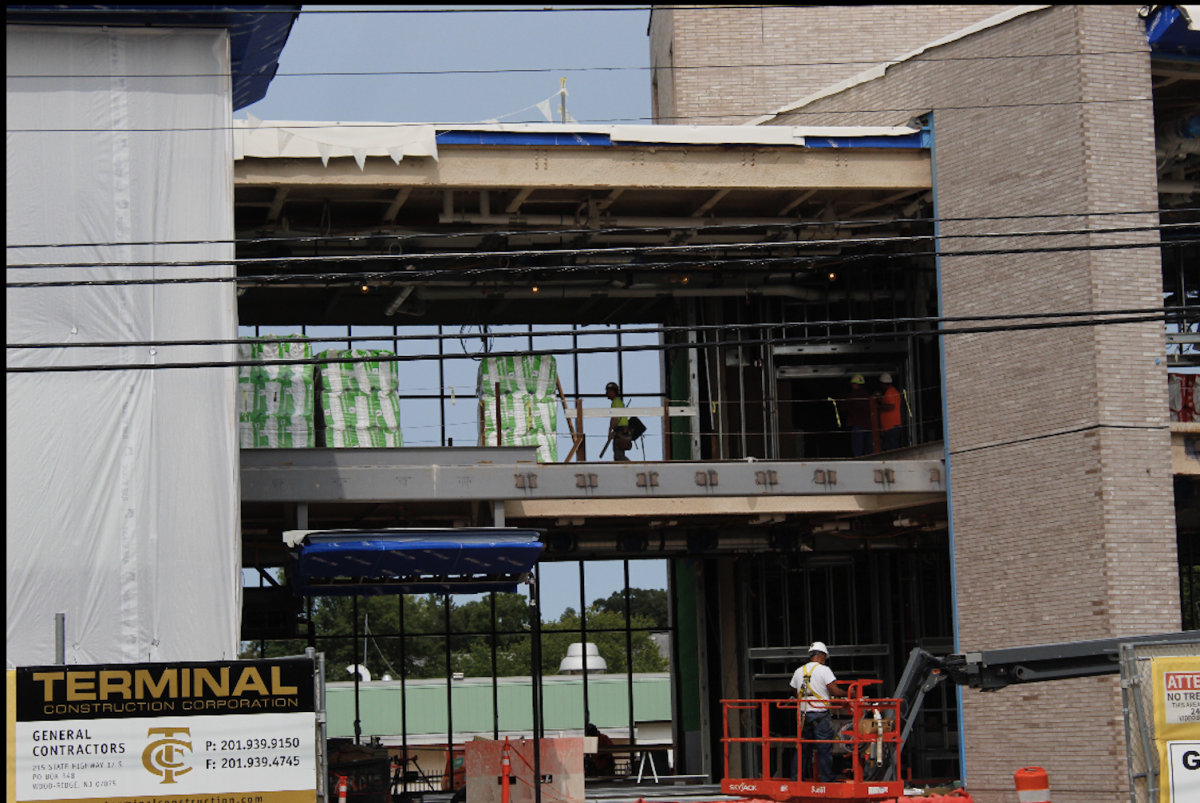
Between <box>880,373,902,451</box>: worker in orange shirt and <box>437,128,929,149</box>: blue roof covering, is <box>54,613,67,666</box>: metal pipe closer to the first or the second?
A: <box>437,128,929,149</box>: blue roof covering

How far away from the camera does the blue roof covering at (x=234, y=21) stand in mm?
19703

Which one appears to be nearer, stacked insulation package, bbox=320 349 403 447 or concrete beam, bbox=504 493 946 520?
concrete beam, bbox=504 493 946 520

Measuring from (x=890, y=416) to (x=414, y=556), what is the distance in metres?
11.1

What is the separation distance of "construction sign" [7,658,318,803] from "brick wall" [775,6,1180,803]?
40.9ft

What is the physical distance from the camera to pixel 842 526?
27.9 meters

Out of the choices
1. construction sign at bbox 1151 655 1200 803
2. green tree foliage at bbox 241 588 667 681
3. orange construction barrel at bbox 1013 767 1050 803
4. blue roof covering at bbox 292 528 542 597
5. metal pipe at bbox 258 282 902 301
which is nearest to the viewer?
orange construction barrel at bbox 1013 767 1050 803

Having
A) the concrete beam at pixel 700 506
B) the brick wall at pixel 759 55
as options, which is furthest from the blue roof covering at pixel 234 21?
the brick wall at pixel 759 55

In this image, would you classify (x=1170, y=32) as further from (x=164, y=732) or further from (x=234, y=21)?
(x=164, y=732)

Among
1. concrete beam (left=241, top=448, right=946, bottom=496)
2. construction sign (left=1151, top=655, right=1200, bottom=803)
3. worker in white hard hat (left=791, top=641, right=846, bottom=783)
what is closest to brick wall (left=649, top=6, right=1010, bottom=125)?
concrete beam (left=241, top=448, right=946, bottom=496)

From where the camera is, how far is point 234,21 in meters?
20.7

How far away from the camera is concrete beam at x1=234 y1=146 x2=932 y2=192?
22719 mm

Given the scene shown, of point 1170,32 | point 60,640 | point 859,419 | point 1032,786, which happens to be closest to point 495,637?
point 859,419

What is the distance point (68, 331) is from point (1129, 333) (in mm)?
15753

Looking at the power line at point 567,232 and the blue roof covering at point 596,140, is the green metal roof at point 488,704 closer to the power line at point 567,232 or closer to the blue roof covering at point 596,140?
the power line at point 567,232
